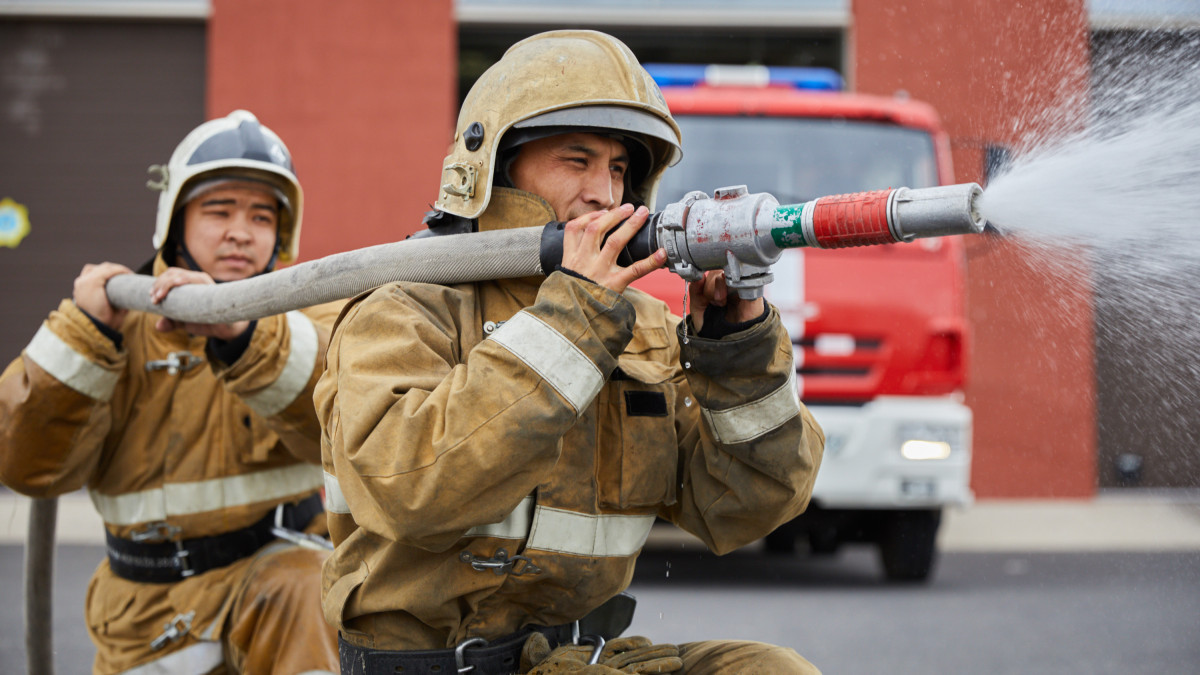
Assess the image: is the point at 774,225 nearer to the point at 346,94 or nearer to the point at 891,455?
the point at 891,455

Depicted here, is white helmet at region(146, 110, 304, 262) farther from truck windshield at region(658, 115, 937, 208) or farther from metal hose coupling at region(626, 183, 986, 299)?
truck windshield at region(658, 115, 937, 208)

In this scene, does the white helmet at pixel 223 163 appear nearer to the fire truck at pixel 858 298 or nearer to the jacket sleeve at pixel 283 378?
the jacket sleeve at pixel 283 378

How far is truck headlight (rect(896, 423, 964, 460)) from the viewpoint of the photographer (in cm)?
687

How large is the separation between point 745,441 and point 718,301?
275mm

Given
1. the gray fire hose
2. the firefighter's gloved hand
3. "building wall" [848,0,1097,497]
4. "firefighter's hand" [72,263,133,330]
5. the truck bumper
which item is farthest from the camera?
"building wall" [848,0,1097,497]

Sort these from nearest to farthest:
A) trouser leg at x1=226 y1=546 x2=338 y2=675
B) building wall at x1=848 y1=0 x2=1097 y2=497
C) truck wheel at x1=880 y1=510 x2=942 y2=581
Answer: trouser leg at x1=226 y1=546 x2=338 y2=675 → truck wheel at x1=880 y1=510 x2=942 y2=581 → building wall at x1=848 y1=0 x2=1097 y2=497

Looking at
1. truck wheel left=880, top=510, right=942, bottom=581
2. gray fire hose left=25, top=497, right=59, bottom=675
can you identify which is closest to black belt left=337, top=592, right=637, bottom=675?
gray fire hose left=25, top=497, right=59, bottom=675

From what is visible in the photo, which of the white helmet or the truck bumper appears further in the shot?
the truck bumper

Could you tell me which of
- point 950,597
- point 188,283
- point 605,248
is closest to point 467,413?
point 605,248

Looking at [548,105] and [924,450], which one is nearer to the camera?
[548,105]

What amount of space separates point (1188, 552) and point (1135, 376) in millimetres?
2297

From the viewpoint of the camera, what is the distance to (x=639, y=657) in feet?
7.69

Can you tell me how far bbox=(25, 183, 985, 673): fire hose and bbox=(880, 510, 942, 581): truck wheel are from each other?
568 cm

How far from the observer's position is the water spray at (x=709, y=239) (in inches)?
76.0
